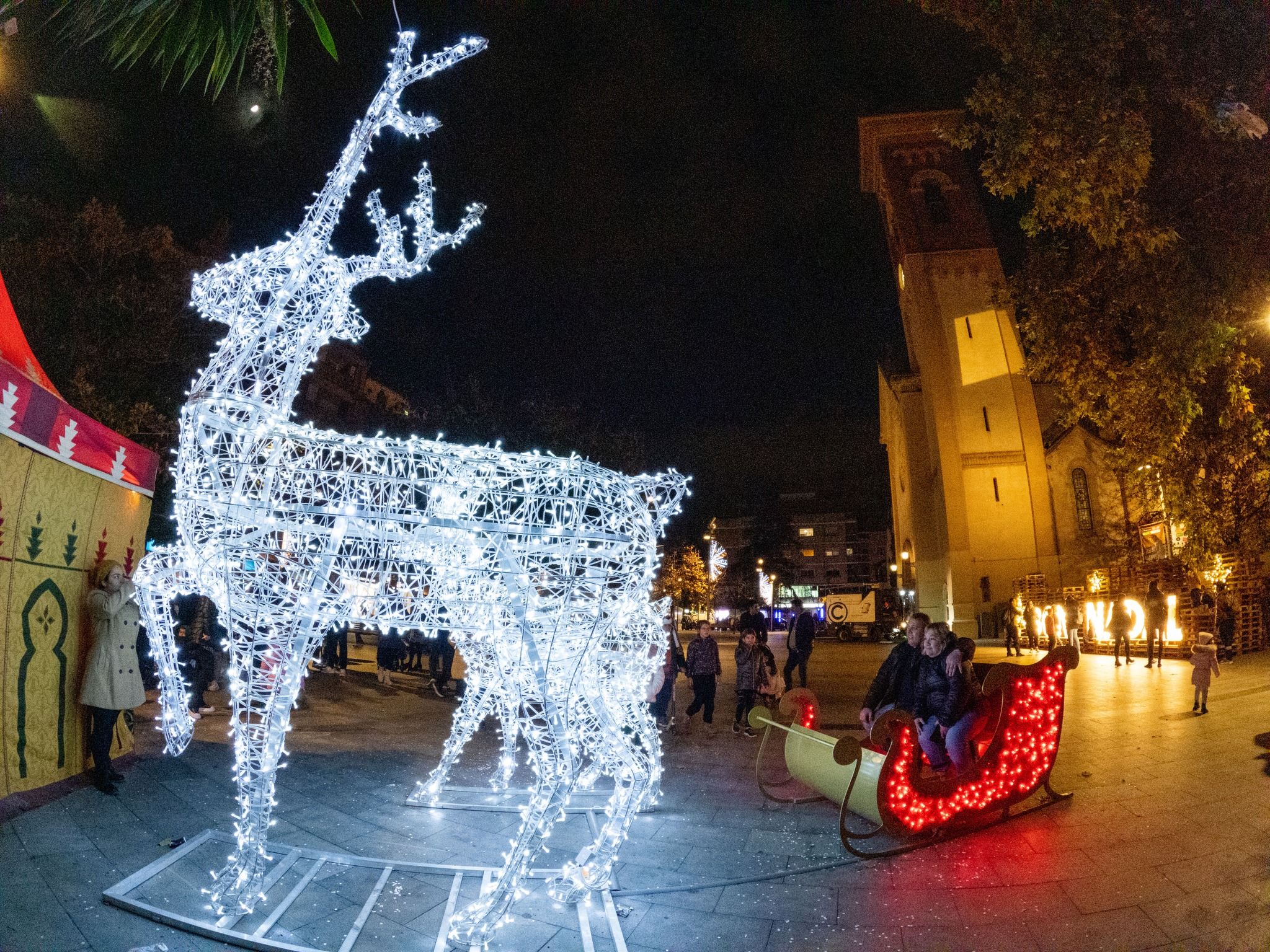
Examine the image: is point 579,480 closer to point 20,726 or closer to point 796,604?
point 20,726

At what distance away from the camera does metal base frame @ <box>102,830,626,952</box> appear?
4.02m

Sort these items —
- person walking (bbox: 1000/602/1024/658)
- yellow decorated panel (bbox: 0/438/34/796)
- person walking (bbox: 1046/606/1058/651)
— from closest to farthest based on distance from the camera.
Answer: yellow decorated panel (bbox: 0/438/34/796), person walking (bbox: 1000/602/1024/658), person walking (bbox: 1046/606/1058/651)

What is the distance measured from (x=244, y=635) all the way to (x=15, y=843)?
7.17 feet

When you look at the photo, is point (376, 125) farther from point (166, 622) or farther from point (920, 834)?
point (920, 834)

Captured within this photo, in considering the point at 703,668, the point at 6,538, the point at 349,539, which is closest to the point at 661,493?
the point at 349,539

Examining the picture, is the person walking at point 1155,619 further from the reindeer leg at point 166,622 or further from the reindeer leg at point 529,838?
the reindeer leg at point 166,622

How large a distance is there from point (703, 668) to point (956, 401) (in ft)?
89.2

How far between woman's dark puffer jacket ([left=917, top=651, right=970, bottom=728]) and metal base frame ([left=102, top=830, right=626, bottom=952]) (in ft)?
9.93

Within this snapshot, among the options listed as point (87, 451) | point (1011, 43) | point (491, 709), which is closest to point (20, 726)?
point (87, 451)

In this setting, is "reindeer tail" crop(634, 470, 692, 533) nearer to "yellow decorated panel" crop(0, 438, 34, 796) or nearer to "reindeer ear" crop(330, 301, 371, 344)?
"reindeer ear" crop(330, 301, 371, 344)

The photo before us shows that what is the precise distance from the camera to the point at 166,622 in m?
4.82

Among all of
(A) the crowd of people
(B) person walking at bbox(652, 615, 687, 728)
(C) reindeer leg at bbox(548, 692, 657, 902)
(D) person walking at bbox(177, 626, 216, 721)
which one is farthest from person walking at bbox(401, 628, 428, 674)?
(C) reindeer leg at bbox(548, 692, 657, 902)

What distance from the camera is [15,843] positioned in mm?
4805

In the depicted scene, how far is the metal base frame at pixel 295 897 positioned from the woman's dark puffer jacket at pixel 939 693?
3.03 metres
